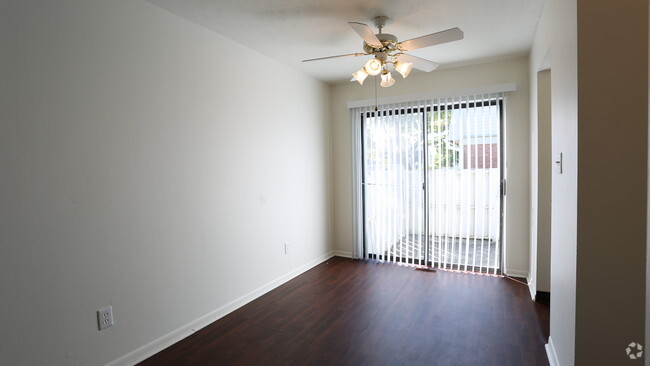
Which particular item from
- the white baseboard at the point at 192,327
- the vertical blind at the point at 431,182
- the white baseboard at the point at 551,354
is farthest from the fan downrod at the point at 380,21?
the white baseboard at the point at 192,327

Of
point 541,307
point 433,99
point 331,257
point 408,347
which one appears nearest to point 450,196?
point 433,99

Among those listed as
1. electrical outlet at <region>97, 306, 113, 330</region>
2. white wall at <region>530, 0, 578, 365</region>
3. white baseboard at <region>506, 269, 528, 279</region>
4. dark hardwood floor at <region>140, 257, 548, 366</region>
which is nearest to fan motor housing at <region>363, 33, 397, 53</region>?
white wall at <region>530, 0, 578, 365</region>

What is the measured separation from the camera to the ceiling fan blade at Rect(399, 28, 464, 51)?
7.45 ft

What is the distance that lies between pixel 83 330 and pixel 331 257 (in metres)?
3.13

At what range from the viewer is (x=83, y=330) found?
2.01 meters

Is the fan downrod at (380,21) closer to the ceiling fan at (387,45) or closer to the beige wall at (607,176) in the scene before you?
the ceiling fan at (387,45)

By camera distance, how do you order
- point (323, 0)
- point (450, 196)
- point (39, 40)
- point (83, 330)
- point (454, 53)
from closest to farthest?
point (39, 40) → point (83, 330) → point (323, 0) → point (454, 53) → point (450, 196)

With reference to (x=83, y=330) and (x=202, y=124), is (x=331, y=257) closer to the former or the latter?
(x=202, y=124)

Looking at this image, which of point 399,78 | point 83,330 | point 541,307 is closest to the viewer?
point 83,330

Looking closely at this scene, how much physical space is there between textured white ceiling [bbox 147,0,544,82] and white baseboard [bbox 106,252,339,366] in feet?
7.58

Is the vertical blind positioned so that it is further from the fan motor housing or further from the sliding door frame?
the fan motor housing

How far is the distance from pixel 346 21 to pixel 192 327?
263cm

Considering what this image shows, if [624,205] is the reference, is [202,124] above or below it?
above

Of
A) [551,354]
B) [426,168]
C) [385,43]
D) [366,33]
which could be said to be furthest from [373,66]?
[551,354]
